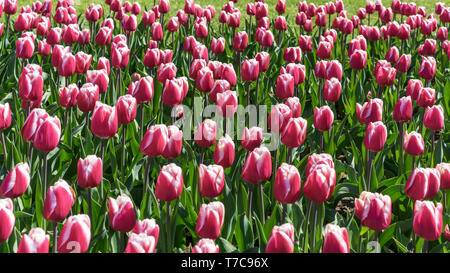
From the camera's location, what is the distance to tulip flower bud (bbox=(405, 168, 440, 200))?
262 cm

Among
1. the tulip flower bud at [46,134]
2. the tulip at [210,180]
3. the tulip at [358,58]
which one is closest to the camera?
the tulip at [210,180]

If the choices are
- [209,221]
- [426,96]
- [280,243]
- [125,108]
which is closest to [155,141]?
[125,108]

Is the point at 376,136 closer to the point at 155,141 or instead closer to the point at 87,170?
the point at 155,141

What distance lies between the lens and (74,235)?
2082 millimetres

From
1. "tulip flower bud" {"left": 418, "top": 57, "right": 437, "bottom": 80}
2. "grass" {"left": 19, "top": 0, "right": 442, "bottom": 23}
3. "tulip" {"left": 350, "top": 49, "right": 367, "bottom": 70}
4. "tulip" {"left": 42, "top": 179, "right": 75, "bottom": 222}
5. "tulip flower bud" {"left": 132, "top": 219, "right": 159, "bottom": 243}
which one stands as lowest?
"tulip flower bud" {"left": 132, "top": 219, "right": 159, "bottom": 243}

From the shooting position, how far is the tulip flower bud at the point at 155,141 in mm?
2895

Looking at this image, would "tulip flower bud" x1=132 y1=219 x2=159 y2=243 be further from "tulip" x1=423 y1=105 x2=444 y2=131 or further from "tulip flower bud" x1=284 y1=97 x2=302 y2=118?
"tulip" x1=423 y1=105 x2=444 y2=131

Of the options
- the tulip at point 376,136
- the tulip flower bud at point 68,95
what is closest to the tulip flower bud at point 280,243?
the tulip at point 376,136

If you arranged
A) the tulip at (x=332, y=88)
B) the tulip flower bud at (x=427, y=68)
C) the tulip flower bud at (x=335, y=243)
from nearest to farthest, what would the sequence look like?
the tulip flower bud at (x=335, y=243) < the tulip at (x=332, y=88) < the tulip flower bud at (x=427, y=68)

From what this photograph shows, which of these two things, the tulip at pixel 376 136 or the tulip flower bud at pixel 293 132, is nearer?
the tulip flower bud at pixel 293 132

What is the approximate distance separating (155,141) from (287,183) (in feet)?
2.29

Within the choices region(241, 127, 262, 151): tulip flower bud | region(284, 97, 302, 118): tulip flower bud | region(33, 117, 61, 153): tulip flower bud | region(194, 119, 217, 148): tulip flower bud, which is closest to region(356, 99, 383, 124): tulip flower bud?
region(284, 97, 302, 118): tulip flower bud

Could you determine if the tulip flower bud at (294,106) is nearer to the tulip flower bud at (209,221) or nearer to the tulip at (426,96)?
the tulip at (426,96)

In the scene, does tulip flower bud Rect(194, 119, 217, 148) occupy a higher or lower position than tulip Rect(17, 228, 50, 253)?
higher
